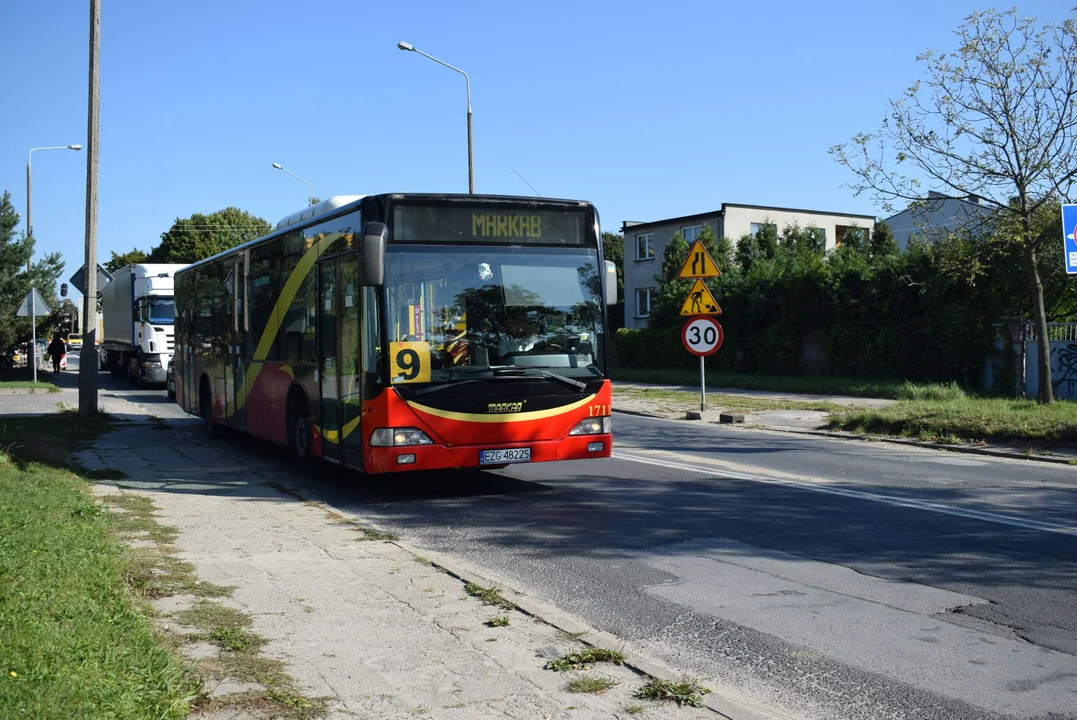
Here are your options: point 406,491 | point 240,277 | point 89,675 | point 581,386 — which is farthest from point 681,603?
point 240,277

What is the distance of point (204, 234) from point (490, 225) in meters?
78.0

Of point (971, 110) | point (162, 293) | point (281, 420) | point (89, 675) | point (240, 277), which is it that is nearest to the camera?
point (89, 675)

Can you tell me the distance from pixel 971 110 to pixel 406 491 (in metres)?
11.9

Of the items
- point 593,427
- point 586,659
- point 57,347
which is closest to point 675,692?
point 586,659

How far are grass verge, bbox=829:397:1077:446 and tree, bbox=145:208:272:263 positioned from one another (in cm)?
7045

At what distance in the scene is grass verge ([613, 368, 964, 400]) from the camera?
22.3 m

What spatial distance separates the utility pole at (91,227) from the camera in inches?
763

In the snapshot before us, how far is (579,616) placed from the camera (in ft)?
21.0

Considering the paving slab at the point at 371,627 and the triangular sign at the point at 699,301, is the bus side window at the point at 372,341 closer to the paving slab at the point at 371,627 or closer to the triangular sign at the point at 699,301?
the paving slab at the point at 371,627

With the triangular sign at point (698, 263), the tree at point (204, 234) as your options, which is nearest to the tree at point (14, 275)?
the triangular sign at point (698, 263)

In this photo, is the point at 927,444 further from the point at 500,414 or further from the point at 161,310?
the point at 161,310

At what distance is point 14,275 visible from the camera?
112 feet

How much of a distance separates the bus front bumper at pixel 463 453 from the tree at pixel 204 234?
74.7 m

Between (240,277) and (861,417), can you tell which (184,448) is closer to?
(240,277)
